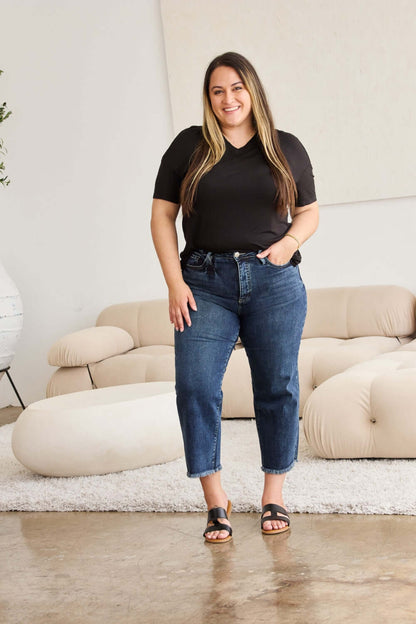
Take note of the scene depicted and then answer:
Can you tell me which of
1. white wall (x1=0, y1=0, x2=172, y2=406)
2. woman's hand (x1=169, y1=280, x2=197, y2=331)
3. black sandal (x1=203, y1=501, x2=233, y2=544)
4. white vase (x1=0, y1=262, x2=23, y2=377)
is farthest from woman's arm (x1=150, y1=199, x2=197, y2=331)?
white wall (x1=0, y1=0, x2=172, y2=406)

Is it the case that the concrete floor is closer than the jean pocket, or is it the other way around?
the concrete floor

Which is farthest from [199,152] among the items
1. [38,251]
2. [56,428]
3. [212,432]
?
[38,251]

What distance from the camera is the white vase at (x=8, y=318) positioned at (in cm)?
487

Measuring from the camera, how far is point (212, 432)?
7.51 ft

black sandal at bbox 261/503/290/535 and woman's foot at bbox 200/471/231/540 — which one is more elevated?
woman's foot at bbox 200/471/231/540

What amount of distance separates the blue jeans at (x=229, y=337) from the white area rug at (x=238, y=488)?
0.38 m

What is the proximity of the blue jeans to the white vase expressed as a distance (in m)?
2.82

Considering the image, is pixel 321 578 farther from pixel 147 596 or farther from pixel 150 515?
pixel 150 515

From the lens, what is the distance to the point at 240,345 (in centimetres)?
461

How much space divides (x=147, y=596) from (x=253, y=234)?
0.99m

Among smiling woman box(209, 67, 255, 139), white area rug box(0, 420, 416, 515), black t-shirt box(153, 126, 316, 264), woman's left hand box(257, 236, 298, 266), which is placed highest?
smiling woman box(209, 67, 255, 139)

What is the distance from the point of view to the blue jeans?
7.29 ft

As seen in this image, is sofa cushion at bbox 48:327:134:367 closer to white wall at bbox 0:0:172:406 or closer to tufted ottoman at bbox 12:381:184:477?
white wall at bbox 0:0:172:406

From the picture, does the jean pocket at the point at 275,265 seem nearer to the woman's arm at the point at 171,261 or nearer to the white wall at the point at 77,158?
the woman's arm at the point at 171,261
